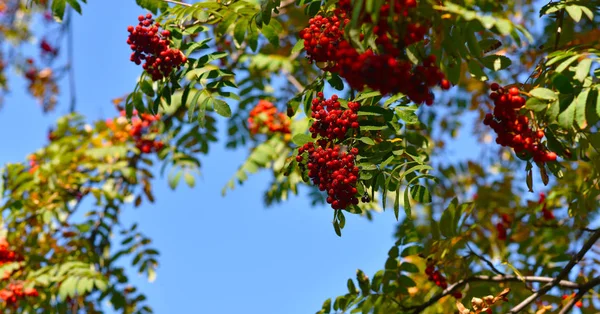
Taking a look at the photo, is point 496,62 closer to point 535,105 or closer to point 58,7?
point 535,105

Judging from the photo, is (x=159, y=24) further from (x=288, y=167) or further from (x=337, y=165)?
(x=337, y=165)

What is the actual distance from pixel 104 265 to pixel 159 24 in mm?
3065

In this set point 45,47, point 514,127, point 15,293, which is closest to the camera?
point 514,127

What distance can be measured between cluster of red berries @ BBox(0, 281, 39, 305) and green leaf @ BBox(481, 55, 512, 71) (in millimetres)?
3406

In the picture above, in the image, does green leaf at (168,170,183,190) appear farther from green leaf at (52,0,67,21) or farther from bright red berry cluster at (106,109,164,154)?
green leaf at (52,0,67,21)

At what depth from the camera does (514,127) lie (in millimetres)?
2344

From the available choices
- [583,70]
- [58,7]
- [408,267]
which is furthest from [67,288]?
[583,70]

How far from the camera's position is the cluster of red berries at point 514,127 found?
2322 mm

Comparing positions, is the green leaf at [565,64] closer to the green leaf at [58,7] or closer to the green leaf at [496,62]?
the green leaf at [496,62]

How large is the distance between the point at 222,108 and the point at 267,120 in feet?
8.54

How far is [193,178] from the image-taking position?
5402 millimetres

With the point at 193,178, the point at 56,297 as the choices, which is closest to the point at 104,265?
the point at 56,297

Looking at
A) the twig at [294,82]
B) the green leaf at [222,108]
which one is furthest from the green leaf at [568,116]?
the twig at [294,82]

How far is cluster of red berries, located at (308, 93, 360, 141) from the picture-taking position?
8.27 ft
